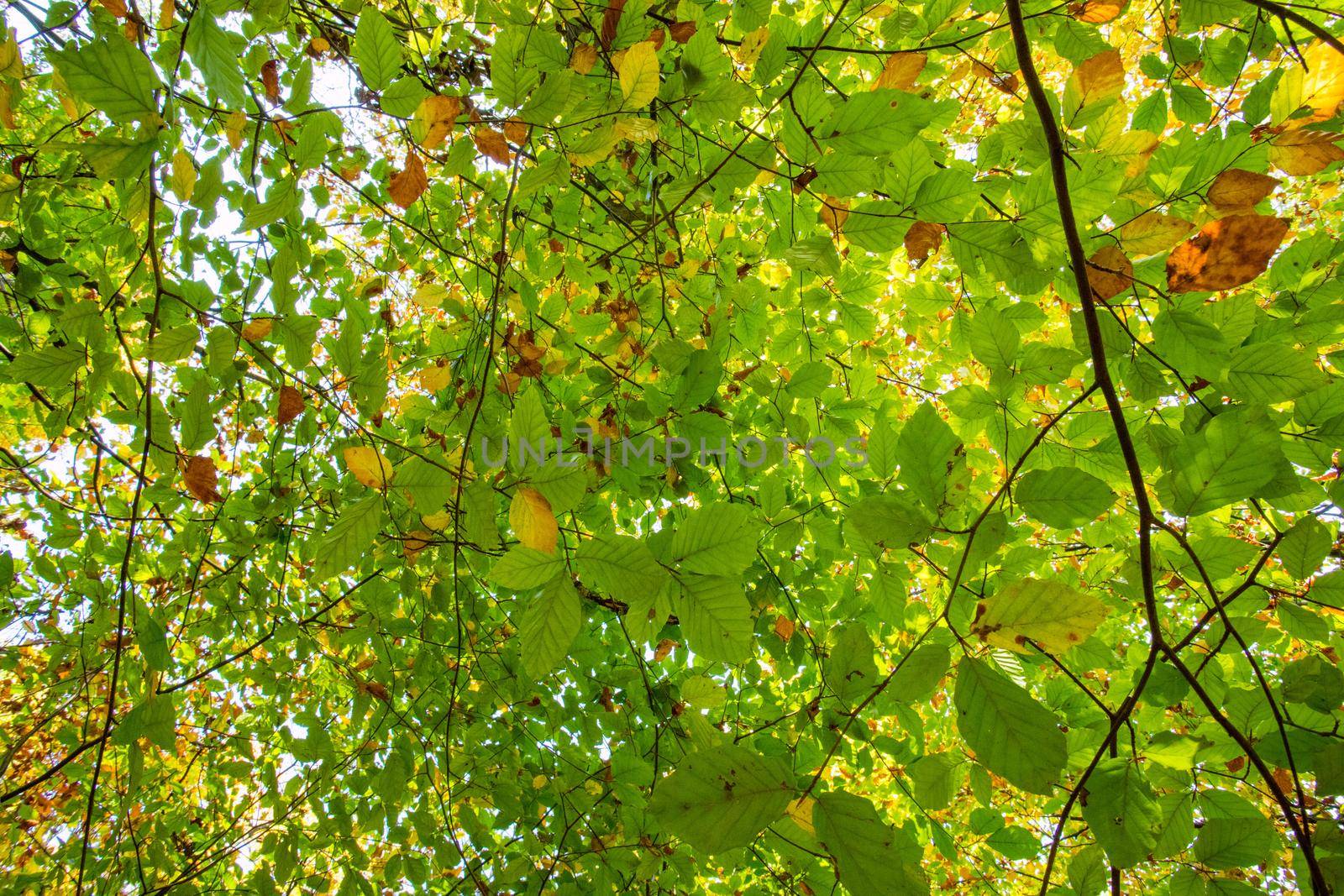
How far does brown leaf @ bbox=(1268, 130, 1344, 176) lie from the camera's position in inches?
36.6

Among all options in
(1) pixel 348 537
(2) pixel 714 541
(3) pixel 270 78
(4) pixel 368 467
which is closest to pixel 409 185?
(4) pixel 368 467

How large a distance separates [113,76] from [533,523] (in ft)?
2.81

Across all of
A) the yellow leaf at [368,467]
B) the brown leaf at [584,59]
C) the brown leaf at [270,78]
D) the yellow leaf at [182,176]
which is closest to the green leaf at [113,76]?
the yellow leaf at [182,176]

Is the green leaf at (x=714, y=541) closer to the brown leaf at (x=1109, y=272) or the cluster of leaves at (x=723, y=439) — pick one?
the cluster of leaves at (x=723, y=439)

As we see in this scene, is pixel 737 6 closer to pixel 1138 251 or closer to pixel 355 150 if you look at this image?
pixel 1138 251

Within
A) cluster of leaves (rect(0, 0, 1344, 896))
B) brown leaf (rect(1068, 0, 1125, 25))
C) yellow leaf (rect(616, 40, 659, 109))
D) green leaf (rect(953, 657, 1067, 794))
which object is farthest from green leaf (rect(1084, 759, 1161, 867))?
brown leaf (rect(1068, 0, 1125, 25))

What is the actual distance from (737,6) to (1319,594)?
160 cm

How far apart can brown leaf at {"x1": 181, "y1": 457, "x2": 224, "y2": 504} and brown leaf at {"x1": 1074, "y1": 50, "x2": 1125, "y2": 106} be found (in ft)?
6.06

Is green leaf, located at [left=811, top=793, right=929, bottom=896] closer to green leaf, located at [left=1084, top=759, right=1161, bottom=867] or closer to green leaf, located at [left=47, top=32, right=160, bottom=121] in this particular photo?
green leaf, located at [left=1084, top=759, right=1161, bottom=867]

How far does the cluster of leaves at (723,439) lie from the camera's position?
0.81 m

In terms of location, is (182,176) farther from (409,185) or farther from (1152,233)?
(1152,233)

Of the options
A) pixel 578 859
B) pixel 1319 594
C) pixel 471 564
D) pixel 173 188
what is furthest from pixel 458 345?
pixel 1319 594

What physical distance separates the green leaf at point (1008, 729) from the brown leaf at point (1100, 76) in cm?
97

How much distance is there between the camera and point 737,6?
4.55 feet
